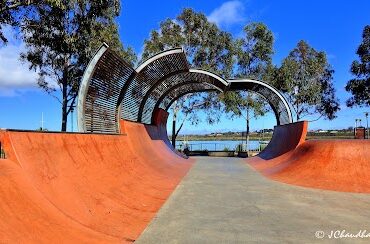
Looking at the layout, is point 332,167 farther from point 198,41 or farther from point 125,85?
point 198,41

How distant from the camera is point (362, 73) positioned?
2827 cm

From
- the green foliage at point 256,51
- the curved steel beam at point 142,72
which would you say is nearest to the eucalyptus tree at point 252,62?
the green foliage at point 256,51

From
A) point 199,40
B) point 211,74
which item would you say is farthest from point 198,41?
point 211,74

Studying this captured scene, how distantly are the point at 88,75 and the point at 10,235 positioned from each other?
6967 mm

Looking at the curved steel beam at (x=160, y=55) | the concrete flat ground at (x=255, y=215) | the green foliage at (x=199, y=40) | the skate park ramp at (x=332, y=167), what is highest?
the green foliage at (x=199, y=40)

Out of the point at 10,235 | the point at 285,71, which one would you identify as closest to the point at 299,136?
the point at 10,235

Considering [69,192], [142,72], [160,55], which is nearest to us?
[69,192]

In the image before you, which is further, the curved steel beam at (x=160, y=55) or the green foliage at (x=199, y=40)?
the green foliage at (x=199, y=40)

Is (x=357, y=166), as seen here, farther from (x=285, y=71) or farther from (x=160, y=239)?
(x=285, y=71)

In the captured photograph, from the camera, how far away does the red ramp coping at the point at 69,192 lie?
428 cm

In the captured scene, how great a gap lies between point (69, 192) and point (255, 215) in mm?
3341

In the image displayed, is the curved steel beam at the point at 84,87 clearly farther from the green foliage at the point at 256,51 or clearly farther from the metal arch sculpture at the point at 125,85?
the green foliage at the point at 256,51

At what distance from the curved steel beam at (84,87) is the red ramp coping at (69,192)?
0.86m

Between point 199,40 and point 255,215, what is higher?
point 199,40
